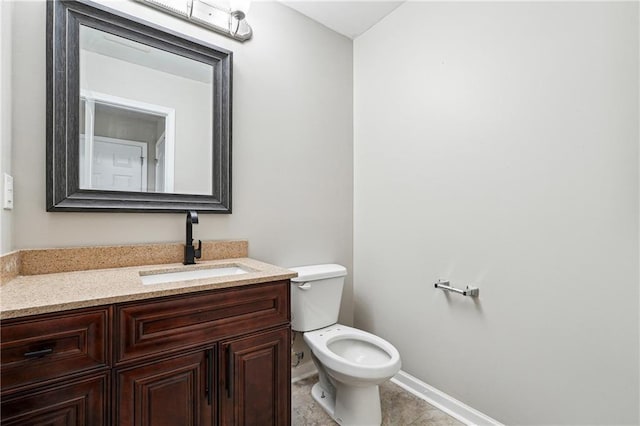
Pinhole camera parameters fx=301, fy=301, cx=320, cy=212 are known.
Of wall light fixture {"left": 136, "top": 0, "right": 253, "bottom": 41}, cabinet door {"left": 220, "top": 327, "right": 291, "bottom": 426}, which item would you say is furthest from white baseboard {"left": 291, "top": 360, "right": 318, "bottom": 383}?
wall light fixture {"left": 136, "top": 0, "right": 253, "bottom": 41}

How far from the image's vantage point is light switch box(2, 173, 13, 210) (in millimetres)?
1094

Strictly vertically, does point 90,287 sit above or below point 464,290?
above

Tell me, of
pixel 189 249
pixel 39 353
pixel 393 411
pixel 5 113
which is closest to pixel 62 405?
pixel 39 353

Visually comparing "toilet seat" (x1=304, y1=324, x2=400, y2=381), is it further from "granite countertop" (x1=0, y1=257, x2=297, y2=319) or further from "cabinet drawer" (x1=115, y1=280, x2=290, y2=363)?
"granite countertop" (x1=0, y1=257, x2=297, y2=319)

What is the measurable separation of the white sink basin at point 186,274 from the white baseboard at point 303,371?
87 cm

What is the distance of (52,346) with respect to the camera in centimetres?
85

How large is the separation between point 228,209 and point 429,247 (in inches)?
46.5

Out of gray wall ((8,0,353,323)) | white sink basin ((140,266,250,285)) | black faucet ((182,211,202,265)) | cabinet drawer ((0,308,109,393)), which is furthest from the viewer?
black faucet ((182,211,202,265))

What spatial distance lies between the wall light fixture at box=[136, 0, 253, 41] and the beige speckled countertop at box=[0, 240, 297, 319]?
1.17 meters

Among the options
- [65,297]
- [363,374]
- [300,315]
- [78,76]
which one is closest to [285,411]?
[363,374]

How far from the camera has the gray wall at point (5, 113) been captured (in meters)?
1.08

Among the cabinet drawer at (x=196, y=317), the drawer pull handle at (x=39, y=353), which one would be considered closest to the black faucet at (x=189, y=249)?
the cabinet drawer at (x=196, y=317)

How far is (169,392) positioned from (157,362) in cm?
12

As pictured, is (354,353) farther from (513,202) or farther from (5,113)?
(5,113)
